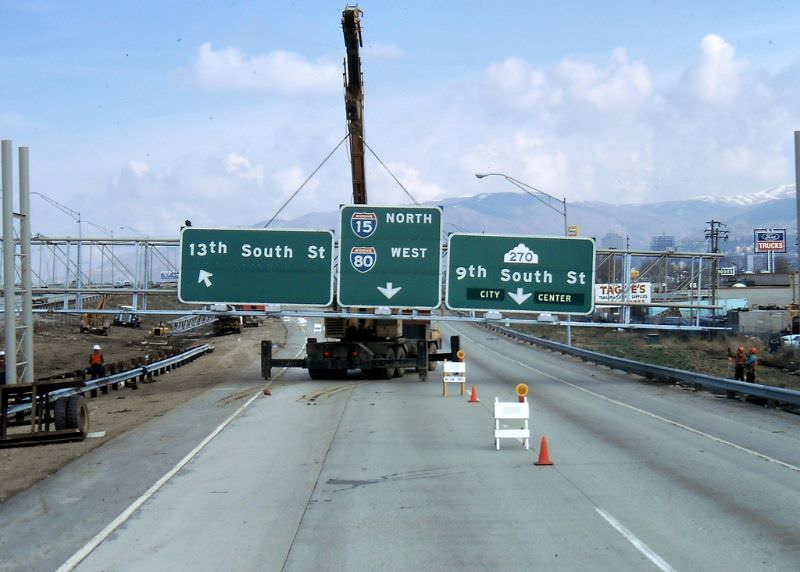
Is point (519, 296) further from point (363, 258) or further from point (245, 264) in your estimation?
point (245, 264)

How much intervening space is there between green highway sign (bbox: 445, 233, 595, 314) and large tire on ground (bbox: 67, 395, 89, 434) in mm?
12378

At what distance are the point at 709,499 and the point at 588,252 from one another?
54.0ft

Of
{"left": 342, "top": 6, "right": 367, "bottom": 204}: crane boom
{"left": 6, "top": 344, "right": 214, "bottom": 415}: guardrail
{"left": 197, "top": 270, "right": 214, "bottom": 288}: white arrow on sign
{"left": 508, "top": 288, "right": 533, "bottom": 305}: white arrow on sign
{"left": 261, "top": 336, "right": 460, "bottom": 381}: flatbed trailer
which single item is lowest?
{"left": 6, "top": 344, "right": 214, "bottom": 415}: guardrail

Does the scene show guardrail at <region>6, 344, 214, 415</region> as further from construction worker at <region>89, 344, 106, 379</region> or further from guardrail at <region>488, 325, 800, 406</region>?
guardrail at <region>488, 325, 800, 406</region>

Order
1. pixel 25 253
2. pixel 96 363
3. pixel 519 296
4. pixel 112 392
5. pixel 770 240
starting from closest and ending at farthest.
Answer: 1. pixel 25 253
2. pixel 96 363
3. pixel 519 296
4. pixel 112 392
5. pixel 770 240

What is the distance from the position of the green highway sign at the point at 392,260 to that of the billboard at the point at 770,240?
12070cm

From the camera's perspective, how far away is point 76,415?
1645cm

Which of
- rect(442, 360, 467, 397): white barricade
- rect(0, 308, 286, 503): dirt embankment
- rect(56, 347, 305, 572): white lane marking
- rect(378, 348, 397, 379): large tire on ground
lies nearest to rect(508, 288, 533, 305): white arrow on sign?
rect(442, 360, 467, 397): white barricade

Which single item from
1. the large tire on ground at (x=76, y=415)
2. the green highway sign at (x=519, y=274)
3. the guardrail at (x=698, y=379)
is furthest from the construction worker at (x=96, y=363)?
the guardrail at (x=698, y=379)

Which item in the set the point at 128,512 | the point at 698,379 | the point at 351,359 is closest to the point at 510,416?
the point at 128,512

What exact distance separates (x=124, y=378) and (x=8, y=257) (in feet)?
32.2

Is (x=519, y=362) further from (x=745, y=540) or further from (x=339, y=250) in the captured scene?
(x=745, y=540)

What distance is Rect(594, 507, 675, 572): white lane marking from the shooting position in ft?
25.1

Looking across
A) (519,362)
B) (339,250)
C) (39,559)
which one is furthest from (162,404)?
(519,362)
